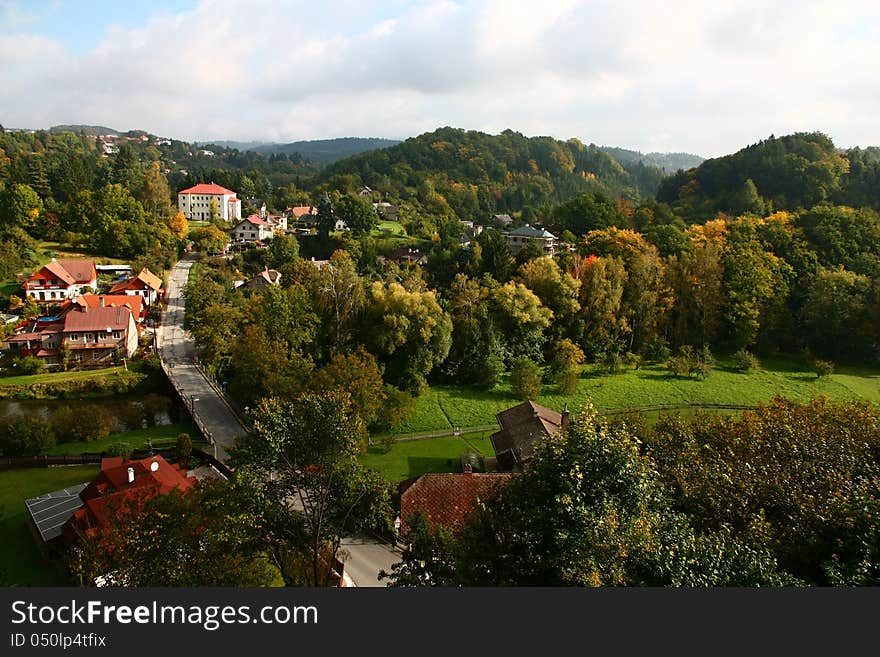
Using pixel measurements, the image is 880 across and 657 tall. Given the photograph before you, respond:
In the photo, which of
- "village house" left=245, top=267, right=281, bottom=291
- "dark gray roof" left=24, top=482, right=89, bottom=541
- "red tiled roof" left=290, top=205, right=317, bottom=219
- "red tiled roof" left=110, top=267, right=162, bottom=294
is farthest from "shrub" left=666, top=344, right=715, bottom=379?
"red tiled roof" left=290, top=205, right=317, bottom=219

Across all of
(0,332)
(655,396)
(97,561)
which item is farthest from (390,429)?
(0,332)

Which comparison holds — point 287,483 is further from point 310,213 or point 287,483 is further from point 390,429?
point 310,213

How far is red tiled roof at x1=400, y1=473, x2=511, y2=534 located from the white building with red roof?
50.9m

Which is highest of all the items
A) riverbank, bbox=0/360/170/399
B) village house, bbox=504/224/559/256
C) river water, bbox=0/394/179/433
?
village house, bbox=504/224/559/256

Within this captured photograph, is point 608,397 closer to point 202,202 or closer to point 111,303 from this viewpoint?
point 111,303

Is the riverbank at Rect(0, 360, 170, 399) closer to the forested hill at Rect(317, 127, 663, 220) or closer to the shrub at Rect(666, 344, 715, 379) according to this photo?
the shrub at Rect(666, 344, 715, 379)

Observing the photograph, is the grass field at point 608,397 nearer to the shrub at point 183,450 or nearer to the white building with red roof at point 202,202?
the shrub at point 183,450

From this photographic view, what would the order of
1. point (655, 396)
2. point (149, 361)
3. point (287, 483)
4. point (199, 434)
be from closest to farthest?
point (287, 483)
point (199, 434)
point (655, 396)
point (149, 361)

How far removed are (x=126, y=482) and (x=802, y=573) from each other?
15432 millimetres

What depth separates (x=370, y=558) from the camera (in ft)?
47.8

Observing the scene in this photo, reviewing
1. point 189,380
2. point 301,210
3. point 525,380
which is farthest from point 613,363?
point 301,210

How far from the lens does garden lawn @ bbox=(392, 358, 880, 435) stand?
80.4 ft

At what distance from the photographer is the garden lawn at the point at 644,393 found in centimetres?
2450

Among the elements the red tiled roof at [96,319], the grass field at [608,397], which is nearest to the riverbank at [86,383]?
the red tiled roof at [96,319]
